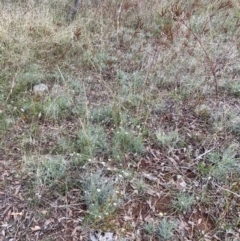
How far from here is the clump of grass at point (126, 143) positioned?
2.58 metres

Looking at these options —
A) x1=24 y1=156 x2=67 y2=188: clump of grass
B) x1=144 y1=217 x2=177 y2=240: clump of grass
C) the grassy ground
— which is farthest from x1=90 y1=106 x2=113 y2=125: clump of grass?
x1=144 y1=217 x2=177 y2=240: clump of grass

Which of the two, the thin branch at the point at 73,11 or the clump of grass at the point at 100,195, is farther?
the thin branch at the point at 73,11

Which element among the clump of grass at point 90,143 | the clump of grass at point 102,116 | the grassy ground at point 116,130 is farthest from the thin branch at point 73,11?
the clump of grass at point 90,143

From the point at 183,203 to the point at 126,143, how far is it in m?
0.74

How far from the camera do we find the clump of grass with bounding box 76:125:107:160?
2506mm

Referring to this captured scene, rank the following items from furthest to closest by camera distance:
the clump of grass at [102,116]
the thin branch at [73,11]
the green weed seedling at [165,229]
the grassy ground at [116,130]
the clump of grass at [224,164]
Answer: the thin branch at [73,11] < the clump of grass at [102,116] < the clump of grass at [224,164] < the grassy ground at [116,130] < the green weed seedling at [165,229]

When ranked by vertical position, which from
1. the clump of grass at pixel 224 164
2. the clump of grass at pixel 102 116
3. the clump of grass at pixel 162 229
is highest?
the clump of grass at pixel 224 164

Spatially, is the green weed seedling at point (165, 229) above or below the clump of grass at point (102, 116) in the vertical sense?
below

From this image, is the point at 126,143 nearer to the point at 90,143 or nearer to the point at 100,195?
the point at 90,143

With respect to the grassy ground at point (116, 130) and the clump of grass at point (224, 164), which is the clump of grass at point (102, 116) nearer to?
the grassy ground at point (116, 130)

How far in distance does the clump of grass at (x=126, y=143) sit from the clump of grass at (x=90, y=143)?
4.2 inches

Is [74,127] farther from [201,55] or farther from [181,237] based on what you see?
[201,55]

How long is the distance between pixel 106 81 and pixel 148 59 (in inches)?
27.9

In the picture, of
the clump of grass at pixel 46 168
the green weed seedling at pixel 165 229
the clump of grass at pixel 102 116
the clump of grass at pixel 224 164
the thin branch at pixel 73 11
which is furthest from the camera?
the thin branch at pixel 73 11
